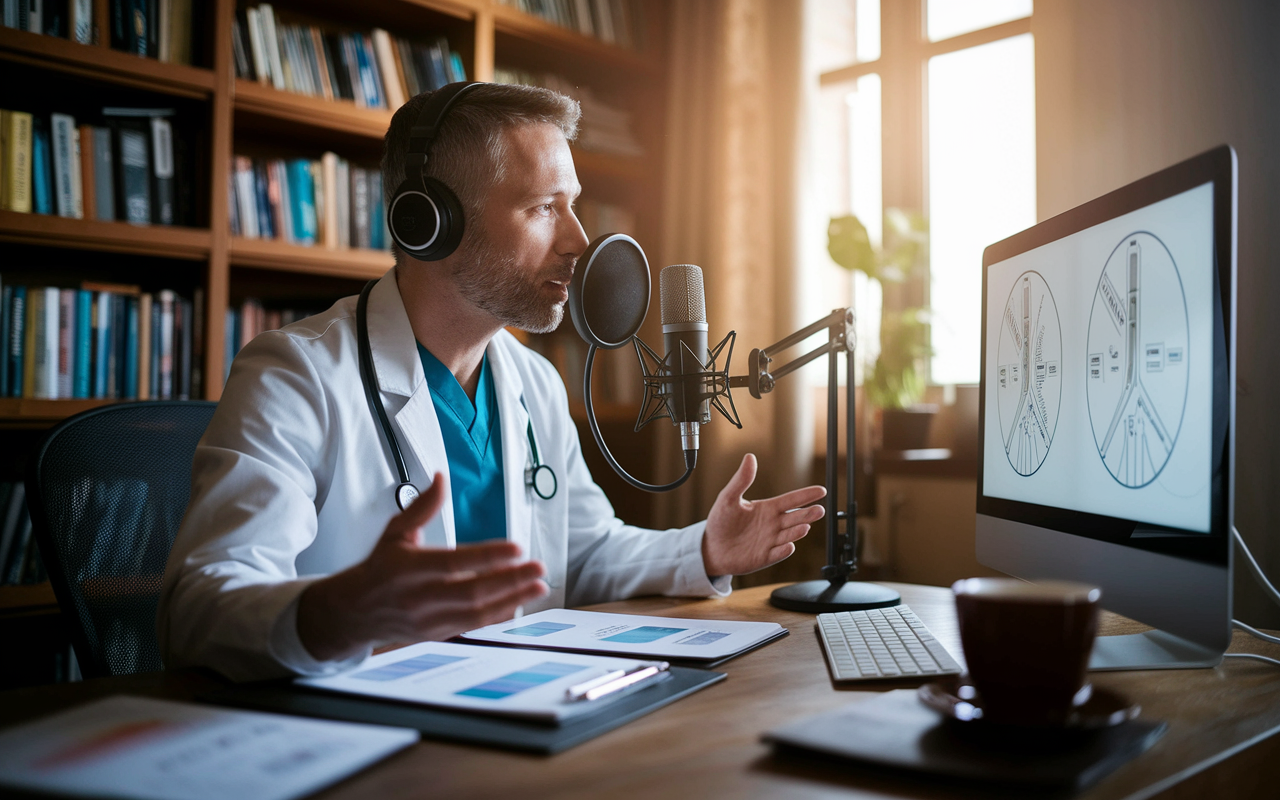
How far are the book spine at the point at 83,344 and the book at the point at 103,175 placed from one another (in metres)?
0.19

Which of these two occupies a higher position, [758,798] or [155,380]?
[155,380]

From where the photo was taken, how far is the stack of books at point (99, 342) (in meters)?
1.91

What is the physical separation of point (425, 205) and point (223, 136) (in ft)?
3.70

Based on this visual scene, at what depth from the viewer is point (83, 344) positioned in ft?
6.51

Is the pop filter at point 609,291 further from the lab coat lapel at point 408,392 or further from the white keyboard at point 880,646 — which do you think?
the white keyboard at point 880,646

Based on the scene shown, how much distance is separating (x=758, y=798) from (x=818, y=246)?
221 centimetres

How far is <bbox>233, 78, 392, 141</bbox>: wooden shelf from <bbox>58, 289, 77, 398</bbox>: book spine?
1.97 feet

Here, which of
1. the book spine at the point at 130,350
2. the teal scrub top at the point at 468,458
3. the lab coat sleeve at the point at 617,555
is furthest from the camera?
the book spine at the point at 130,350

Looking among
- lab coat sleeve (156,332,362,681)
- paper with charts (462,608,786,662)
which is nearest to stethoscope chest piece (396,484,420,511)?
lab coat sleeve (156,332,362,681)

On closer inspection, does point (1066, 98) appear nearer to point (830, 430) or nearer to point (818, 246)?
point (818, 246)

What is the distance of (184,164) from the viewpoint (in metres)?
2.11

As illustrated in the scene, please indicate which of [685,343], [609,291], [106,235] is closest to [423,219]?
[609,291]

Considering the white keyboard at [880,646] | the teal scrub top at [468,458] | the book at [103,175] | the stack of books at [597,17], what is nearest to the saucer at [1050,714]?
the white keyboard at [880,646]

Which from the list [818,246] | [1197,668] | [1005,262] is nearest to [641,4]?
[818,246]
